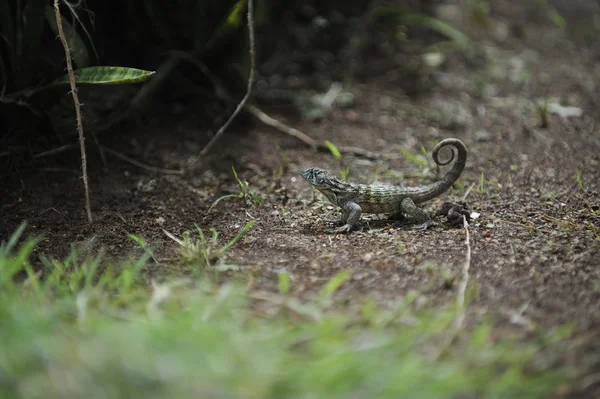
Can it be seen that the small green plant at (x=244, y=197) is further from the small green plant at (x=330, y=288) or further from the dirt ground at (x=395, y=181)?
the small green plant at (x=330, y=288)

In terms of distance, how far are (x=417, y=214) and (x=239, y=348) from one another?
2.13m

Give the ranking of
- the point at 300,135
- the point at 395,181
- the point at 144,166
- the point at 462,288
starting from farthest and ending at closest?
the point at 300,135 < the point at 395,181 < the point at 144,166 < the point at 462,288

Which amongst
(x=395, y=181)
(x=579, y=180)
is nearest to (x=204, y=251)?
(x=395, y=181)

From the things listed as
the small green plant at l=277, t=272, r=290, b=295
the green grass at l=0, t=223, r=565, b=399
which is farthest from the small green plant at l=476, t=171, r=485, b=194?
the small green plant at l=277, t=272, r=290, b=295

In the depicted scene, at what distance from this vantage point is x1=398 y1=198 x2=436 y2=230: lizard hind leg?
178 inches

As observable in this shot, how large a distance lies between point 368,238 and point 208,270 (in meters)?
1.13

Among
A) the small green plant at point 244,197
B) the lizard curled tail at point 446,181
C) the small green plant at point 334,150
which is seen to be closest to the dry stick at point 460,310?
the lizard curled tail at point 446,181

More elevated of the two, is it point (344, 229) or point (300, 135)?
point (300, 135)

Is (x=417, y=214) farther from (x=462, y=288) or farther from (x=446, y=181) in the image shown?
(x=462, y=288)

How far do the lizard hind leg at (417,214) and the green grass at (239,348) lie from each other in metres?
1.14

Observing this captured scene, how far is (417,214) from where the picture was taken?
179 inches

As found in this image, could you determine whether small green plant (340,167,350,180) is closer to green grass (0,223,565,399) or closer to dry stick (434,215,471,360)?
dry stick (434,215,471,360)

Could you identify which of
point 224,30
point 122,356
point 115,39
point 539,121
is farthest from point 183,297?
point 539,121

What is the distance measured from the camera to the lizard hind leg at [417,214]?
4.53m
